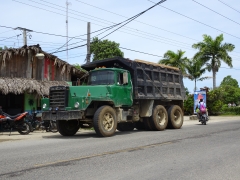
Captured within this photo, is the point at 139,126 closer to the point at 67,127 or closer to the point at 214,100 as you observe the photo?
the point at 67,127

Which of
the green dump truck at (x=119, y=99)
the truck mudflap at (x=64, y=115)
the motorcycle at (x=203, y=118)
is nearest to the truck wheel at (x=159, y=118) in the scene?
the green dump truck at (x=119, y=99)

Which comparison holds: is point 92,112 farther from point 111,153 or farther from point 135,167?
point 135,167

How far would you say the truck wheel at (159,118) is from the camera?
50.0 ft

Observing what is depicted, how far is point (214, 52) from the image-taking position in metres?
42.8

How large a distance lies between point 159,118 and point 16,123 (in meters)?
6.67

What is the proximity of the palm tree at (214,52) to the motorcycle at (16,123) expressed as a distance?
103 feet

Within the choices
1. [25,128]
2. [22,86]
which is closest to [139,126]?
[25,128]

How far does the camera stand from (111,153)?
28.5 ft

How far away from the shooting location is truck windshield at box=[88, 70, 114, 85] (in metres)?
13.5

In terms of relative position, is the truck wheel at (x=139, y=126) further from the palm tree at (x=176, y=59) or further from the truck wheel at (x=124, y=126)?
the palm tree at (x=176, y=59)

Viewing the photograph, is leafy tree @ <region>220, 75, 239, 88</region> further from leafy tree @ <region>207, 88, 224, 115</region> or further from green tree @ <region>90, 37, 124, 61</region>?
leafy tree @ <region>207, 88, 224, 115</region>

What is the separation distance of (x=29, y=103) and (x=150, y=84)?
7.54 m

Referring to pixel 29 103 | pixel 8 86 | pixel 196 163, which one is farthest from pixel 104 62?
pixel 196 163

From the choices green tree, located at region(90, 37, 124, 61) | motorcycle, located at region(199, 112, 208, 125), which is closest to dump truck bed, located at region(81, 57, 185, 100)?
motorcycle, located at region(199, 112, 208, 125)
